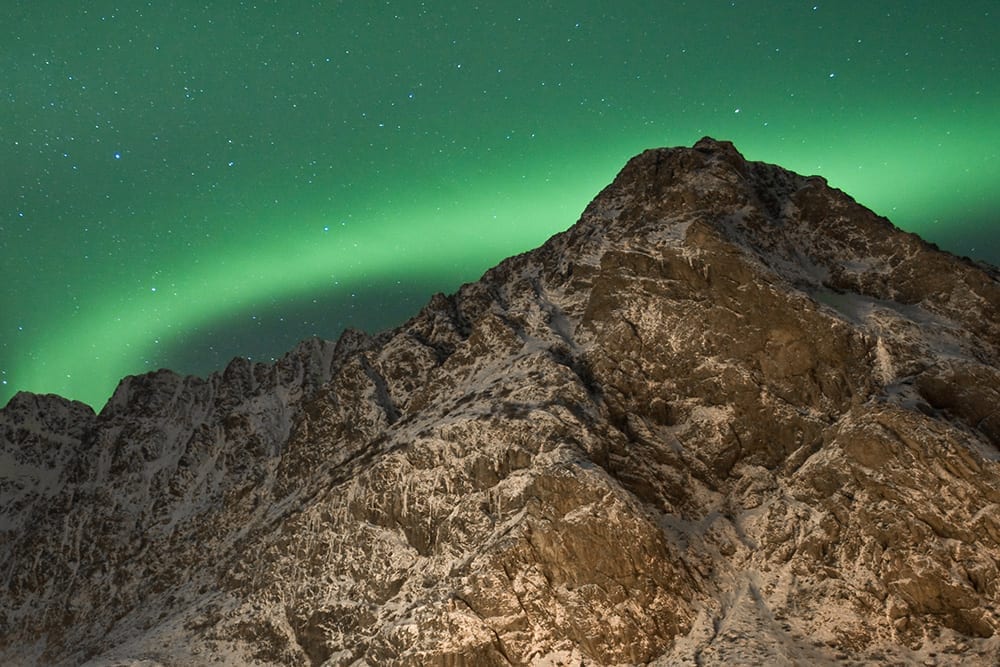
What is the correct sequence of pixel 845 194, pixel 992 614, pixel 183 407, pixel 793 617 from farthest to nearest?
pixel 183 407
pixel 845 194
pixel 793 617
pixel 992 614

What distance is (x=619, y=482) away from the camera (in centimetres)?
8575

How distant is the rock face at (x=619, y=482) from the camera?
72062mm

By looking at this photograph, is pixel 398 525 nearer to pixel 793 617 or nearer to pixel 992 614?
pixel 793 617

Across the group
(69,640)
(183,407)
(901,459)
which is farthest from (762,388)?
(183,407)

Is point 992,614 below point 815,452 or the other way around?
below

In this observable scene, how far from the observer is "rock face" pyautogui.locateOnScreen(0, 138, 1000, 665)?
236 feet

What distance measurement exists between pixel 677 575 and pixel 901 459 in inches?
865

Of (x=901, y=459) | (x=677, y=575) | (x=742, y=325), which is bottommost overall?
(x=677, y=575)

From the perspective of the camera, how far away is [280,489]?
11850 centimetres

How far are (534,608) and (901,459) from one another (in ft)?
113

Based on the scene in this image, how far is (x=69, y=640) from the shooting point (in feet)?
371

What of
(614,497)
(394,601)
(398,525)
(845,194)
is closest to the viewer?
(614,497)

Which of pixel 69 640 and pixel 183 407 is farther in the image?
pixel 183 407

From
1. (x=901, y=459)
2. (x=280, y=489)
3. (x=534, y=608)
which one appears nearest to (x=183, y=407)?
(x=280, y=489)
